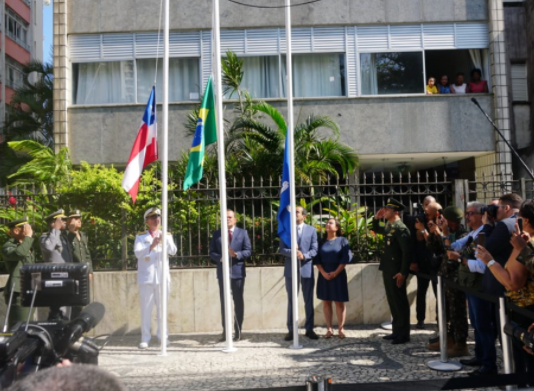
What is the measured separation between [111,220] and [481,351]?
20.6 feet

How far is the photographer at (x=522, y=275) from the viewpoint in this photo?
209 inches

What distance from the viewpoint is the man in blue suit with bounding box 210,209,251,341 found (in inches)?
375

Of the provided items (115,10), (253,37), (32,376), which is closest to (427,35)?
(253,37)

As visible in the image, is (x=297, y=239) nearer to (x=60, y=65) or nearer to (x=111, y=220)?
(x=111, y=220)

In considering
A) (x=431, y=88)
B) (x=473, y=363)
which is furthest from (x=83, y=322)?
(x=431, y=88)

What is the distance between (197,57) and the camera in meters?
17.5

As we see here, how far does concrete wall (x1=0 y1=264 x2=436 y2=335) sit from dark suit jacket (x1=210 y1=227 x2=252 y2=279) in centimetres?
71

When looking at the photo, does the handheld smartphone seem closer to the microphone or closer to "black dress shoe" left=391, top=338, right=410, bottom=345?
"black dress shoe" left=391, top=338, right=410, bottom=345

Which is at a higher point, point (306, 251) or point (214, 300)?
point (306, 251)

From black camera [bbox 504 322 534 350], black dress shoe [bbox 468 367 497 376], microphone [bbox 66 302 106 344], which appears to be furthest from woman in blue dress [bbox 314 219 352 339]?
microphone [bbox 66 302 106 344]

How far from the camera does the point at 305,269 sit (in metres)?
9.57

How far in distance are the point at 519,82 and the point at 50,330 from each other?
19.5 metres

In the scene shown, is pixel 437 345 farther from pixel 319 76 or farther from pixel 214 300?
pixel 319 76

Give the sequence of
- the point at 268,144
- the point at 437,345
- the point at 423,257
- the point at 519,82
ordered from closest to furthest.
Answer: the point at 437,345, the point at 423,257, the point at 268,144, the point at 519,82
